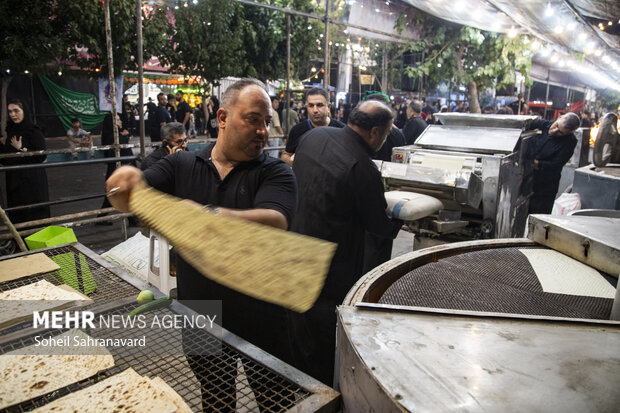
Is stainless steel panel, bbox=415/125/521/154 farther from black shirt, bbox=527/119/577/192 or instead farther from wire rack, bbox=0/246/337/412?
wire rack, bbox=0/246/337/412

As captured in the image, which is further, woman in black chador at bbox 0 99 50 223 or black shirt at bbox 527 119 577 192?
black shirt at bbox 527 119 577 192

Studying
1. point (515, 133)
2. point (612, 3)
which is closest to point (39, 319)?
point (515, 133)

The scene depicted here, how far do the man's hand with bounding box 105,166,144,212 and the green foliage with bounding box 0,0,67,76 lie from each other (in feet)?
19.4

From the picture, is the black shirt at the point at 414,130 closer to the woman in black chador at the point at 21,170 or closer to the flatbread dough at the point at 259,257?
the woman in black chador at the point at 21,170

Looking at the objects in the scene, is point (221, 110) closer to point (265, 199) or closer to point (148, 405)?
point (265, 199)

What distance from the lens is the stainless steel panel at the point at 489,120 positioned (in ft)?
15.5

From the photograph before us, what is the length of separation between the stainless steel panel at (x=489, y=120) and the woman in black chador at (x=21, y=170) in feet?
15.3

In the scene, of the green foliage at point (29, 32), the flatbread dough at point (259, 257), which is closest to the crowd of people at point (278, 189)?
the flatbread dough at point (259, 257)

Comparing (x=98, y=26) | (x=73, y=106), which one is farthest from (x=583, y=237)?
(x=73, y=106)

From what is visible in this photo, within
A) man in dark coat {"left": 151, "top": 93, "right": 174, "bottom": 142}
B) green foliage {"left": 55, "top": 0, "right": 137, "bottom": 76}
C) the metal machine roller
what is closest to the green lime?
the metal machine roller

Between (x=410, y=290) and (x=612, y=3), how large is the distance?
538 cm

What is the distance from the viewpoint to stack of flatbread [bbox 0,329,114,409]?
1.24m

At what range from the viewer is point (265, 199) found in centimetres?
180

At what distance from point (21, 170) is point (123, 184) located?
4.02m
